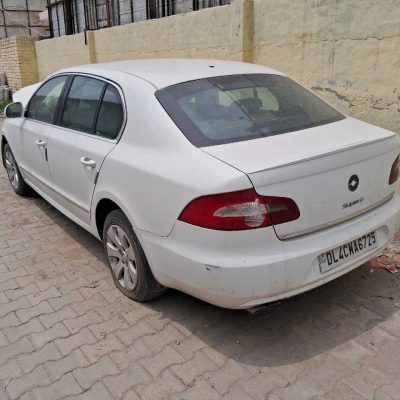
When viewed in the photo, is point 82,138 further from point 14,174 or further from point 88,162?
point 14,174

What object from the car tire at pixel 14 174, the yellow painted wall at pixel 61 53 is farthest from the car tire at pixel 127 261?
the yellow painted wall at pixel 61 53

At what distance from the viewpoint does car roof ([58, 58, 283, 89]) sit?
10.3 ft

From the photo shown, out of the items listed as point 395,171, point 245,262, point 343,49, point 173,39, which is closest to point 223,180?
point 245,262

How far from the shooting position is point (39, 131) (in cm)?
422

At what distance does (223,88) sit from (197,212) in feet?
3.58

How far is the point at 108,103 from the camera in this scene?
330cm

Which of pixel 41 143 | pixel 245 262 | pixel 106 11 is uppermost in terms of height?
pixel 106 11

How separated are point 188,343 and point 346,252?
1.09 m

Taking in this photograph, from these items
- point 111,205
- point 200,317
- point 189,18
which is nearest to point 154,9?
point 189,18

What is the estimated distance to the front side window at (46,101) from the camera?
4.12 meters

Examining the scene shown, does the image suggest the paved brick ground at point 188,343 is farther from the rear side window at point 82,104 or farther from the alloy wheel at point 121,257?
the rear side window at point 82,104

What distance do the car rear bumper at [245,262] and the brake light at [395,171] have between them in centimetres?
49

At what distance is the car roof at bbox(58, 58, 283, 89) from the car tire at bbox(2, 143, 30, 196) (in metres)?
2.02

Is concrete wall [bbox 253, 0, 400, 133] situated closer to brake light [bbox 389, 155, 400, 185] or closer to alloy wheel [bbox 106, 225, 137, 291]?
brake light [bbox 389, 155, 400, 185]
